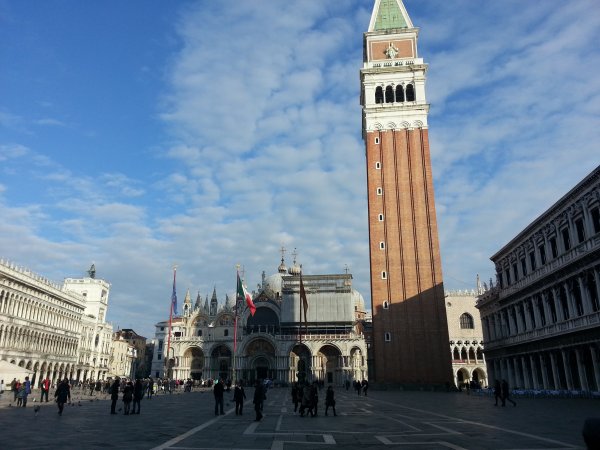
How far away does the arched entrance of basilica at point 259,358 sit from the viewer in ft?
234

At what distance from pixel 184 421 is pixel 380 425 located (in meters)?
7.23

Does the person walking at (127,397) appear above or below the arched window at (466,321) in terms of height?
below

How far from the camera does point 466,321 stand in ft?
238

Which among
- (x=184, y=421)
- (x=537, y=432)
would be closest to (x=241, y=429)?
(x=184, y=421)

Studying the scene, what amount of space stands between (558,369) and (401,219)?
2440 centimetres

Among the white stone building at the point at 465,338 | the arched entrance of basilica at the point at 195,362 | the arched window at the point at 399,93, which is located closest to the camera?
the arched window at the point at 399,93

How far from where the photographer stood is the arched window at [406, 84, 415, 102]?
59.4 metres

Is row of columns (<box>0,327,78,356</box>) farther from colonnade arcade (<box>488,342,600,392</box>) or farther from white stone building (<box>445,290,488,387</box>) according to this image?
white stone building (<box>445,290,488,387</box>)

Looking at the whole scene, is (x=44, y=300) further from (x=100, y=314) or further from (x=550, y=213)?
(x=550, y=213)

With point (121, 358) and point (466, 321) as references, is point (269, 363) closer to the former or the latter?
point (466, 321)

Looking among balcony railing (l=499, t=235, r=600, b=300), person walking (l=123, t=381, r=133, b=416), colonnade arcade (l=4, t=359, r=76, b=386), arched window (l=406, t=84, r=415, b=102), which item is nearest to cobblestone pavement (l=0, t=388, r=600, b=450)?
person walking (l=123, t=381, r=133, b=416)

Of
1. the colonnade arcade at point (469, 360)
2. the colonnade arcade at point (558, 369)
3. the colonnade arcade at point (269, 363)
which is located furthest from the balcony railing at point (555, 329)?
the colonnade arcade at point (269, 363)

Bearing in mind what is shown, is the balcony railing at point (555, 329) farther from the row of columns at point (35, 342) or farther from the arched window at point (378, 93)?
the row of columns at point (35, 342)

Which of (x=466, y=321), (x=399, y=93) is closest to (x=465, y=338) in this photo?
(x=466, y=321)
